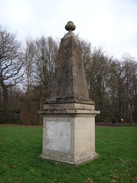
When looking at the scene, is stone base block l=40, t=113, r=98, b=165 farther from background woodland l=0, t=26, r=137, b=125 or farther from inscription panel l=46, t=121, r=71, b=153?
background woodland l=0, t=26, r=137, b=125

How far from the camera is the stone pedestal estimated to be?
5.91 m

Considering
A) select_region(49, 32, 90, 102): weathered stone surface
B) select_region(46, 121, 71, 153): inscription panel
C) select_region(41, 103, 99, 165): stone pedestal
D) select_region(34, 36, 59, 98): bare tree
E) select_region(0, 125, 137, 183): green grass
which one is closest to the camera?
select_region(0, 125, 137, 183): green grass

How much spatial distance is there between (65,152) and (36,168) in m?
1.13

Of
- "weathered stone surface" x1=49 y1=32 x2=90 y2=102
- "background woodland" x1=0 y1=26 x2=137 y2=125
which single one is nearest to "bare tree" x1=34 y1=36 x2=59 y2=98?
"background woodland" x1=0 y1=26 x2=137 y2=125

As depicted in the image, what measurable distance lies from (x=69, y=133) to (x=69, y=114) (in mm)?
696

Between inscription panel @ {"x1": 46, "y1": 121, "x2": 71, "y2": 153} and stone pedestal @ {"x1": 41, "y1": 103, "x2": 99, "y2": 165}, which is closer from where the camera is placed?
stone pedestal @ {"x1": 41, "y1": 103, "x2": 99, "y2": 165}

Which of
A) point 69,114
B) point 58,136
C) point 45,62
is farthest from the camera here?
point 45,62

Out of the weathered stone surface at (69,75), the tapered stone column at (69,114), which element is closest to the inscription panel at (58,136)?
the tapered stone column at (69,114)

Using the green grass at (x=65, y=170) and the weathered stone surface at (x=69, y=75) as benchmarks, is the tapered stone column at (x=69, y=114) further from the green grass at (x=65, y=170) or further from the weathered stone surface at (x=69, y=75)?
the green grass at (x=65, y=170)

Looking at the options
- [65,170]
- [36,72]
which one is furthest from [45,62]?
[65,170]

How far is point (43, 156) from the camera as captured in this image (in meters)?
6.64

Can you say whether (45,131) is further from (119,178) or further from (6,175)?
(119,178)

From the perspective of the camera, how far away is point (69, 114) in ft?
19.6

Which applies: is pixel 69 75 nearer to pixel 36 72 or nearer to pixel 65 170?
pixel 65 170
